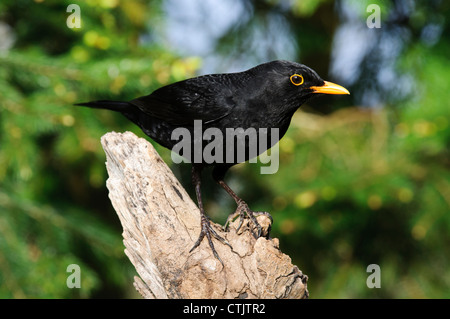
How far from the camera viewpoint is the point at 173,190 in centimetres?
322

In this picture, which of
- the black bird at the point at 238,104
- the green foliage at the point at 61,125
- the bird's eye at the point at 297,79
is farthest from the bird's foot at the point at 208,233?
the green foliage at the point at 61,125

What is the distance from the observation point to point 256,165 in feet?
22.6

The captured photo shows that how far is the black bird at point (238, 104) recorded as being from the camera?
3.65 meters

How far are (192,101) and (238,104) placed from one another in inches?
14.3

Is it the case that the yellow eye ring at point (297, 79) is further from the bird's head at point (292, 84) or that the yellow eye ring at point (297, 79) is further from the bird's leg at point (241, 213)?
the bird's leg at point (241, 213)

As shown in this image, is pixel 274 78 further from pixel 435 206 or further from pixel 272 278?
pixel 435 206

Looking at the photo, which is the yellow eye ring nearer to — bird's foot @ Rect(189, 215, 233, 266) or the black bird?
the black bird

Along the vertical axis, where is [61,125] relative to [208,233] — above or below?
above

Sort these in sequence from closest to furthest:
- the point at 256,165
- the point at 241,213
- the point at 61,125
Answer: the point at 241,213 < the point at 61,125 < the point at 256,165

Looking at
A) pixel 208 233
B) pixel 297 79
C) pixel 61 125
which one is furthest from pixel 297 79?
pixel 61 125

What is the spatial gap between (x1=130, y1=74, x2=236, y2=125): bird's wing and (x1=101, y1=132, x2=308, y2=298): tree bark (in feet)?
1.91

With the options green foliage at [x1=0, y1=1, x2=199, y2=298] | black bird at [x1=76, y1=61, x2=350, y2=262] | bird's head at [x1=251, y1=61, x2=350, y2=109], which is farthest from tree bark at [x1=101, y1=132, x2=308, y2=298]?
green foliage at [x1=0, y1=1, x2=199, y2=298]

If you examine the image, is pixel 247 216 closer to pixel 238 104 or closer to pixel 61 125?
pixel 238 104

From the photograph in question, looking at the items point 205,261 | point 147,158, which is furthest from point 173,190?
point 205,261
